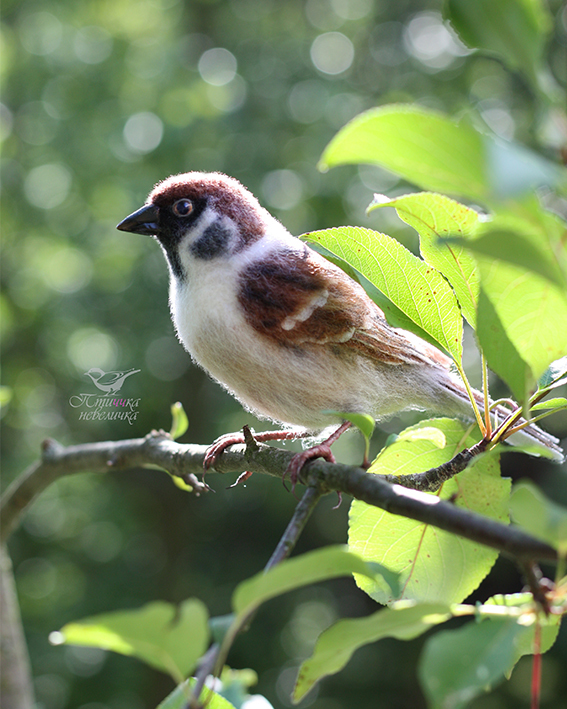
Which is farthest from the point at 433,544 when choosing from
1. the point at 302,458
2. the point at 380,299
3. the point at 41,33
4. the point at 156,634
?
the point at 41,33

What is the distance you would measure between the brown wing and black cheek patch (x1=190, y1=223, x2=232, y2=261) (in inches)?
4.0

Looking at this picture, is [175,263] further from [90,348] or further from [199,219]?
[90,348]

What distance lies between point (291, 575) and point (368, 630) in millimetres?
132

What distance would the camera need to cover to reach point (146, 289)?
4.95 m

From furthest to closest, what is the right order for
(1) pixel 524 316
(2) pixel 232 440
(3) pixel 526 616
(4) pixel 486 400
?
(2) pixel 232 440
(4) pixel 486 400
(1) pixel 524 316
(3) pixel 526 616

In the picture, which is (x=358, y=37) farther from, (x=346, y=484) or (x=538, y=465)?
(x=346, y=484)

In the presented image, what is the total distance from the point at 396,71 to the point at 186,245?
5781 mm

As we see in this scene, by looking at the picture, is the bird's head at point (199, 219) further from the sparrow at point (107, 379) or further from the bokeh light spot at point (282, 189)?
the bokeh light spot at point (282, 189)

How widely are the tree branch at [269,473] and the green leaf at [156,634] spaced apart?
250mm

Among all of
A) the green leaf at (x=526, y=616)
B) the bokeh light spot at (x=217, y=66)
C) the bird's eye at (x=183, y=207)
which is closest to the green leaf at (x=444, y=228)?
the green leaf at (x=526, y=616)

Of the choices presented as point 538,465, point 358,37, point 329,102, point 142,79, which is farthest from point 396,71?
point 538,465

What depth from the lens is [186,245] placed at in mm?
1438

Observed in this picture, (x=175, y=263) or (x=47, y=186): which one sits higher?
(x=47, y=186)

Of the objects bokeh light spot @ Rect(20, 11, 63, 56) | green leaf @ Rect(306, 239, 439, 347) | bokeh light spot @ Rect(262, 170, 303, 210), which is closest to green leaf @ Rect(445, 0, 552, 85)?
green leaf @ Rect(306, 239, 439, 347)
